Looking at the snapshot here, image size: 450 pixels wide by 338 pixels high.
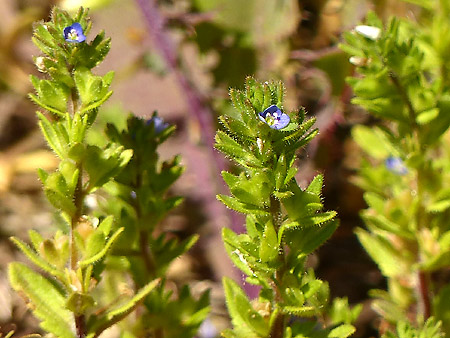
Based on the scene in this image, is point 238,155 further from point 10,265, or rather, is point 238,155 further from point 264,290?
point 10,265

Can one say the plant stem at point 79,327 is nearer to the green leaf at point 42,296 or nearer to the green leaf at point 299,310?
the green leaf at point 42,296

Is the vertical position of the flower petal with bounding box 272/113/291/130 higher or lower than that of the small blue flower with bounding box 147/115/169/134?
higher

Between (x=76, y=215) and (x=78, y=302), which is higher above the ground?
(x=76, y=215)

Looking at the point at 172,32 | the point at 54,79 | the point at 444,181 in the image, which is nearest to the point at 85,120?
Answer: the point at 54,79

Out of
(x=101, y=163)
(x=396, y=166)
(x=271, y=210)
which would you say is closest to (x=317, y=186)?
(x=271, y=210)

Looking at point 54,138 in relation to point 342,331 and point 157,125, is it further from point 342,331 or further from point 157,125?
point 342,331

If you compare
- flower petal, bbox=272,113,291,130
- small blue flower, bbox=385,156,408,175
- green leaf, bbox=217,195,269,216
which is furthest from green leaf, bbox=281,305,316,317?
small blue flower, bbox=385,156,408,175

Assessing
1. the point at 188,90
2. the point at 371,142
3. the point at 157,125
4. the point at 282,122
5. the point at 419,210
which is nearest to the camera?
the point at 282,122

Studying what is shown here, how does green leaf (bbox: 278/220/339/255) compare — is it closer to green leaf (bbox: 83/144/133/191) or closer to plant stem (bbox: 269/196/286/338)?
plant stem (bbox: 269/196/286/338)
